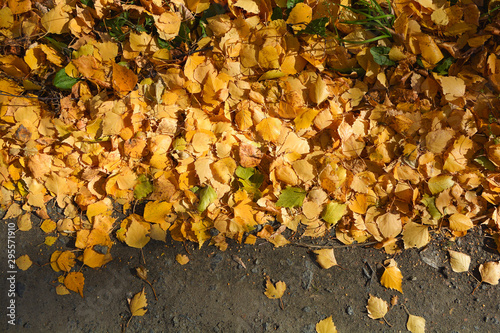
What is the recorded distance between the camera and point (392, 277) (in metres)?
1.46

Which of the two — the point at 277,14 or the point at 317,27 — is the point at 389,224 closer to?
the point at 317,27

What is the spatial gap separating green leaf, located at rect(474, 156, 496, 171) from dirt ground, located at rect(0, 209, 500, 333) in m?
0.32

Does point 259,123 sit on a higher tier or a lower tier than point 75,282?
higher

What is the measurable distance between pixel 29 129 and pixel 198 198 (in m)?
0.92

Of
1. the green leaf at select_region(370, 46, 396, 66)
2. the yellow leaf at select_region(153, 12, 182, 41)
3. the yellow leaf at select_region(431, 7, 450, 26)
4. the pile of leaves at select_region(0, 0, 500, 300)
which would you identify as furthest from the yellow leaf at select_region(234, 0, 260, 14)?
the yellow leaf at select_region(431, 7, 450, 26)

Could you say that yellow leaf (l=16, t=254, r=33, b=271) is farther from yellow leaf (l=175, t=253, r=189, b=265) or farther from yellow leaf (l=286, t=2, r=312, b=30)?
yellow leaf (l=286, t=2, r=312, b=30)

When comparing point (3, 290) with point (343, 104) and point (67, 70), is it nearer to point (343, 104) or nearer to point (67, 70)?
point (67, 70)

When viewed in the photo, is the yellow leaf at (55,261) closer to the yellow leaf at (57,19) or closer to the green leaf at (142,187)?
the green leaf at (142,187)

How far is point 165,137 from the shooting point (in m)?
1.49

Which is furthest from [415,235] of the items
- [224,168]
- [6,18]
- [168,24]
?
[6,18]

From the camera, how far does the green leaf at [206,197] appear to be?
57.0 inches

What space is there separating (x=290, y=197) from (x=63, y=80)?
1241mm

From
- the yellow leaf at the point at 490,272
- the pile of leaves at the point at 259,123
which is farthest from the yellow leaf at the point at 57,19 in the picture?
the yellow leaf at the point at 490,272

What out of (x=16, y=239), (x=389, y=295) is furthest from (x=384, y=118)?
(x=16, y=239)
